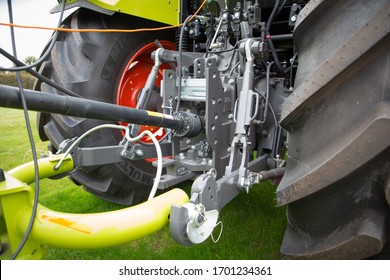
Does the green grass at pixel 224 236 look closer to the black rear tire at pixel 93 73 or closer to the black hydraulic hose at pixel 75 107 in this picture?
the black rear tire at pixel 93 73

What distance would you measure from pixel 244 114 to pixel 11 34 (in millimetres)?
938

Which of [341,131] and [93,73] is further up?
[341,131]

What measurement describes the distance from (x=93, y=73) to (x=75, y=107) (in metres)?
0.77

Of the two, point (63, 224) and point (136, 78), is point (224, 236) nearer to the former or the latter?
point (136, 78)

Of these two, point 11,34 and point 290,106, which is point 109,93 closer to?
point 11,34

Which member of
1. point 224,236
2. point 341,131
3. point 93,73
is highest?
point 341,131

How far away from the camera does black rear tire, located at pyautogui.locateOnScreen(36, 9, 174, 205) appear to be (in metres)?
1.70

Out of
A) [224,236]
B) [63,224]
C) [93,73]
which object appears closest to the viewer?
[63,224]

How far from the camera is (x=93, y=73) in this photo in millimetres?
1710

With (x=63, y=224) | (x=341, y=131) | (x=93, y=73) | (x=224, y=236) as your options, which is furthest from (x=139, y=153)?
(x=341, y=131)

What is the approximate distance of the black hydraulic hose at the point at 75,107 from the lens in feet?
2.86

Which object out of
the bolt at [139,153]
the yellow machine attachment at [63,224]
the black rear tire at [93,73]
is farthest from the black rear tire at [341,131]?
the black rear tire at [93,73]

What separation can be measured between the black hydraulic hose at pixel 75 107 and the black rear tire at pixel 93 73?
56 cm

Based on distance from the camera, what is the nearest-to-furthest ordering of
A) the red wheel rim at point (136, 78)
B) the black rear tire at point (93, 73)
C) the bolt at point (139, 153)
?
the bolt at point (139, 153) → the black rear tire at point (93, 73) → the red wheel rim at point (136, 78)
